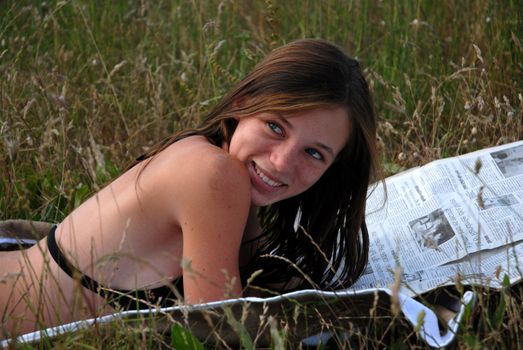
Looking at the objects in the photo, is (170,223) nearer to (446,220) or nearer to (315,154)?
(315,154)

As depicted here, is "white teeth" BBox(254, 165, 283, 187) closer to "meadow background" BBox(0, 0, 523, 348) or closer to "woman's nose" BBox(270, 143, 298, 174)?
"woman's nose" BBox(270, 143, 298, 174)

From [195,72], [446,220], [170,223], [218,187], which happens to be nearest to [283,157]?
[218,187]

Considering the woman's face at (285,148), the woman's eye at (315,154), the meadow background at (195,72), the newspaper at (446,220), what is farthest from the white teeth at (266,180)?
the meadow background at (195,72)

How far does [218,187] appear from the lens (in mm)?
1989

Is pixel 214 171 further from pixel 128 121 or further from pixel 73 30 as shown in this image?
pixel 73 30

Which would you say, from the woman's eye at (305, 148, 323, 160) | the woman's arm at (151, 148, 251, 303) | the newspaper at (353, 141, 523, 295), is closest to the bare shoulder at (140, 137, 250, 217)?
the woman's arm at (151, 148, 251, 303)

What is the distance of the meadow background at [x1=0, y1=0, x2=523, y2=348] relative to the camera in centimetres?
297

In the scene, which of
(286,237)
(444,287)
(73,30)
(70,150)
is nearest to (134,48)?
(73,30)

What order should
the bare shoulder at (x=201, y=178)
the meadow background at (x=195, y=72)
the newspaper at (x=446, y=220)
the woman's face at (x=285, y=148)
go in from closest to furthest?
the bare shoulder at (x=201, y=178) → the woman's face at (x=285, y=148) → the newspaper at (x=446, y=220) → the meadow background at (x=195, y=72)

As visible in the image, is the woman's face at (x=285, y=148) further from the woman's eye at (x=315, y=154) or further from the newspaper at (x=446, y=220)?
the newspaper at (x=446, y=220)

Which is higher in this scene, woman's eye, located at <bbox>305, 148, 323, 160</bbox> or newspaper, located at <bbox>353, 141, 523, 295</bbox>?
woman's eye, located at <bbox>305, 148, 323, 160</bbox>

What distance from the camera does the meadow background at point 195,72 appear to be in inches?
117

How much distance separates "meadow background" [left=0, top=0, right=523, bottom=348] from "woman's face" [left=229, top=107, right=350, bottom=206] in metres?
0.65

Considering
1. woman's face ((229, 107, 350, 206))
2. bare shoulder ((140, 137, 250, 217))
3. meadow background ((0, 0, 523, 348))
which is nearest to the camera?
bare shoulder ((140, 137, 250, 217))
